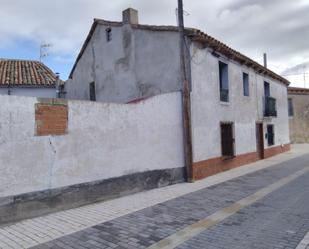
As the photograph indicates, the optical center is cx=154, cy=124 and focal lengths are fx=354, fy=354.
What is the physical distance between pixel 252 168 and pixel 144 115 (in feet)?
22.8

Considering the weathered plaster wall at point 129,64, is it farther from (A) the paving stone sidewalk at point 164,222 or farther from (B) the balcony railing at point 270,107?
(B) the balcony railing at point 270,107

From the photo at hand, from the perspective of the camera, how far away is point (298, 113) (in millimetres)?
30141

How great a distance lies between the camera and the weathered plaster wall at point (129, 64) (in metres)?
12.1

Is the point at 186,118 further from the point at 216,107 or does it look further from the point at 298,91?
the point at 298,91

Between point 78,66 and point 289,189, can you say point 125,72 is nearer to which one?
point 78,66

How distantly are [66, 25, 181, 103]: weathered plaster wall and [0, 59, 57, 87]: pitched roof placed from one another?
4.25 metres

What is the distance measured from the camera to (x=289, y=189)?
32.7ft

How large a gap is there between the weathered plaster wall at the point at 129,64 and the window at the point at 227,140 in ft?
12.2

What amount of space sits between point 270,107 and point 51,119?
14891 millimetres

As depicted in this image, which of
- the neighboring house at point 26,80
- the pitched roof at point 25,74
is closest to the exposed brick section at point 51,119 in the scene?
the neighboring house at point 26,80

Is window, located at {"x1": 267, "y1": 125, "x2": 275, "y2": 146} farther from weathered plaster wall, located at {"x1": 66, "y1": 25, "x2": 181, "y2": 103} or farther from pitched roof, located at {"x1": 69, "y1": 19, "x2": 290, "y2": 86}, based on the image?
weathered plaster wall, located at {"x1": 66, "y1": 25, "x2": 181, "y2": 103}

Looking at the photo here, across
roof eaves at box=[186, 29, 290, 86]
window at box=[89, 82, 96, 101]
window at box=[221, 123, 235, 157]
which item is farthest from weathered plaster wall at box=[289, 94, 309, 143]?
window at box=[89, 82, 96, 101]

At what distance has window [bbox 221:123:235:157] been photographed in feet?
47.5

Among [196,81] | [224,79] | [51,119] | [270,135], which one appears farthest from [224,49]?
[51,119]
